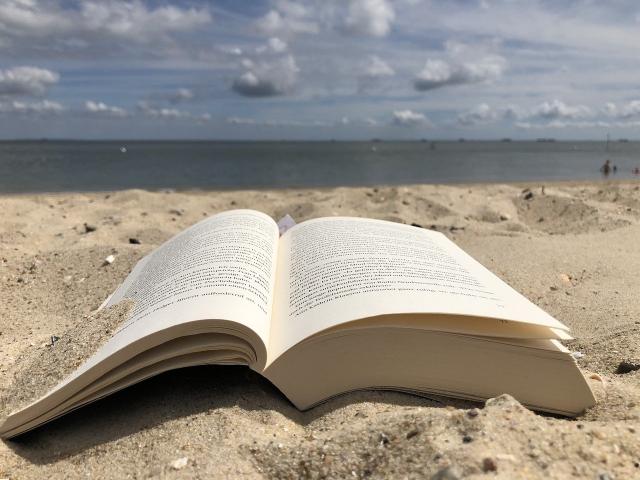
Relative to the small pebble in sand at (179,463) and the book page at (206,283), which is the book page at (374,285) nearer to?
the book page at (206,283)

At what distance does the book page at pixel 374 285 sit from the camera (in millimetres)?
1904

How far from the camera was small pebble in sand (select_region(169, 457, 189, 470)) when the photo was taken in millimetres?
1644

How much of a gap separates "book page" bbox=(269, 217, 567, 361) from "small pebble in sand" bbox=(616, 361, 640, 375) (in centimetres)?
58

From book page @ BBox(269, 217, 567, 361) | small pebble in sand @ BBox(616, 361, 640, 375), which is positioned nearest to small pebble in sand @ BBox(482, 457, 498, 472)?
book page @ BBox(269, 217, 567, 361)

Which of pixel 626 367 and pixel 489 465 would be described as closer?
pixel 489 465

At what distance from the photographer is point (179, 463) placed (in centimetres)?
166

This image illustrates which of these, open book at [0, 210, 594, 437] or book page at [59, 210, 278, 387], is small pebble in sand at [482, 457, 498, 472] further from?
book page at [59, 210, 278, 387]

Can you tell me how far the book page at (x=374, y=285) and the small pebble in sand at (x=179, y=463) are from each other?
0.48 meters

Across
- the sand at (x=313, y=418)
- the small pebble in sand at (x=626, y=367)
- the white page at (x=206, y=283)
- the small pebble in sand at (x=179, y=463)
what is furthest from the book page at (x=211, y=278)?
the small pebble in sand at (x=626, y=367)

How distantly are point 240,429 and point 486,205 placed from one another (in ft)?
20.8

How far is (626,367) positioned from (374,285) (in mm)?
1235

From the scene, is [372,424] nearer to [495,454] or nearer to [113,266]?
[495,454]

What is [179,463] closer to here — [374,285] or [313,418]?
[313,418]

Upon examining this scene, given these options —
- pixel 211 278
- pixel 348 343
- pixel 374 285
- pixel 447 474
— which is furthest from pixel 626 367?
pixel 211 278
